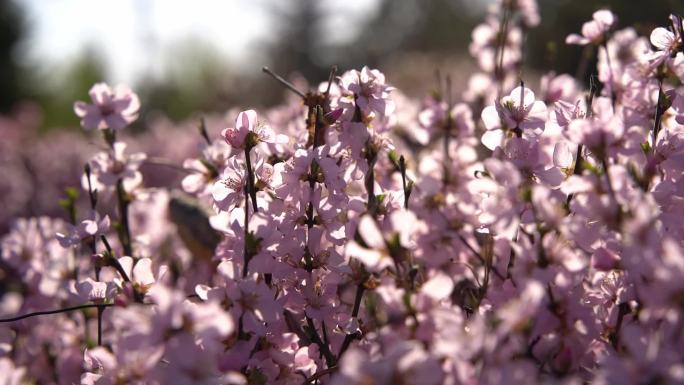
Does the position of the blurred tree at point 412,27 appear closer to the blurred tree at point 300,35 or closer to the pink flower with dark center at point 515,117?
the blurred tree at point 300,35

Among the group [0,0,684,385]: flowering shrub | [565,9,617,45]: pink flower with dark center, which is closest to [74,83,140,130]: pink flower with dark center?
[0,0,684,385]: flowering shrub

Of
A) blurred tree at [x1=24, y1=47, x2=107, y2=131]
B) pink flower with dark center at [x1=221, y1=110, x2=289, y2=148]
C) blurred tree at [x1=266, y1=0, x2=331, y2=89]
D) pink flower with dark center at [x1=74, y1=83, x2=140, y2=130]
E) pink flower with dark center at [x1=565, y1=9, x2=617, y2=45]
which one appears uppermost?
blurred tree at [x1=266, y1=0, x2=331, y2=89]

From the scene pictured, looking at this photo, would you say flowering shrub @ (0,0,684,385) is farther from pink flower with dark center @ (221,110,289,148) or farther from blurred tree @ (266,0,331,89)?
blurred tree @ (266,0,331,89)

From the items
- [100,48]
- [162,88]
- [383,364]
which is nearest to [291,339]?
[383,364]

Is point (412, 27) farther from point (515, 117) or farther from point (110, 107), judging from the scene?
point (515, 117)

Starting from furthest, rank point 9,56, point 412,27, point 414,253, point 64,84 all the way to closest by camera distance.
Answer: point 412,27 → point 64,84 → point 9,56 → point 414,253

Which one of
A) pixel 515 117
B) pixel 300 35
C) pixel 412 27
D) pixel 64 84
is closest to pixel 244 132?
pixel 515 117

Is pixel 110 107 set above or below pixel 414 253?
above

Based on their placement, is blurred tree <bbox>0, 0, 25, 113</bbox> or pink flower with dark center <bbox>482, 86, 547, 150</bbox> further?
blurred tree <bbox>0, 0, 25, 113</bbox>
